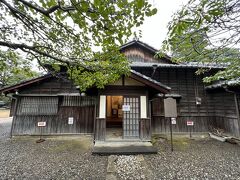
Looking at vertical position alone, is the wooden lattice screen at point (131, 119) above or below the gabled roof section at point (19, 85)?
below

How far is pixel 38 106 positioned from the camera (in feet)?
23.5

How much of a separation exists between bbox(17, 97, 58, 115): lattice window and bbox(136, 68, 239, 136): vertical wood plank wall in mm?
5564

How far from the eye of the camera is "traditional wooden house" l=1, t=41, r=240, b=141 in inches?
237

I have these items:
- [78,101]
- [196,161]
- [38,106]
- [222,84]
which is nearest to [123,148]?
[196,161]

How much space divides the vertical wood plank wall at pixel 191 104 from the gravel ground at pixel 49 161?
439 cm

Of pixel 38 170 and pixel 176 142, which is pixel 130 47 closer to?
pixel 176 142

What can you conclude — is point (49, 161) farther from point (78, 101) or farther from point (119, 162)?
point (78, 101)

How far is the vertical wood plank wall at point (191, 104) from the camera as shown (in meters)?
7.30

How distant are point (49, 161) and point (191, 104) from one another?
25.3ft

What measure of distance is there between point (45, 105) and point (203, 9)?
26.0ft

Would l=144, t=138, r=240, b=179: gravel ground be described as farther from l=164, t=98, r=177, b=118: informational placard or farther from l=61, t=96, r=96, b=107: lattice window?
l=61, t=96, r=96, b=107: lattice window

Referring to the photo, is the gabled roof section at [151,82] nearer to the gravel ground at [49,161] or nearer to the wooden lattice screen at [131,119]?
the wooden lattice screen at [131,119]

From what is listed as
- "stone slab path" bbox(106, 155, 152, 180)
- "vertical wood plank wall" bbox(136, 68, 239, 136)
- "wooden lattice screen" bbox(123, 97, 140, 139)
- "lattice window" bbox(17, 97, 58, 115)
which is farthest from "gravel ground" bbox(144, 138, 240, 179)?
"lattice window" bbox(17, 97, 58, 115)

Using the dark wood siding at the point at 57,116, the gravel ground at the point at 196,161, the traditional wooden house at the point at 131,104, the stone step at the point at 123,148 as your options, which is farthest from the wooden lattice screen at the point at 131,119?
the dark wood siding at the point at 57,116
